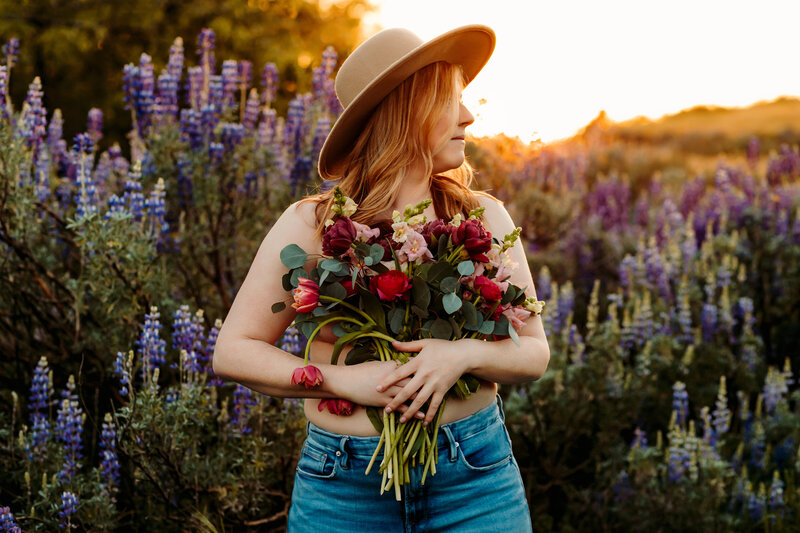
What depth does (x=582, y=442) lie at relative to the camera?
4.05 metres

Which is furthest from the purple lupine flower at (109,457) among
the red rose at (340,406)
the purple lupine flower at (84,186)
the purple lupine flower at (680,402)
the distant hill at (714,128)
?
the distant hill at (714,128)

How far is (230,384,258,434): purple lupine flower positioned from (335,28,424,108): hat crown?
1.45m

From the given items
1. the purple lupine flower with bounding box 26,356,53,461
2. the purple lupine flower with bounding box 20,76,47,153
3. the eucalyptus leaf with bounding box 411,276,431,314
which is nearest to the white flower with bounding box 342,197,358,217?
the eucalyptus leaf with bounding box 411,276,431,314

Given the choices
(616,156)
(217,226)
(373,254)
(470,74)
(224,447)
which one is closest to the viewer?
(373,254)

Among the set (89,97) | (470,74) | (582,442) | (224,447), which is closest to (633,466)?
(582,442)

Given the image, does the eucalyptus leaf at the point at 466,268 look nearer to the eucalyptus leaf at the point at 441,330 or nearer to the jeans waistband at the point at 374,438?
the eucalyptus leaf at the point at 441,330

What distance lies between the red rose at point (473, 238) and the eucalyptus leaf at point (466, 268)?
51 mm

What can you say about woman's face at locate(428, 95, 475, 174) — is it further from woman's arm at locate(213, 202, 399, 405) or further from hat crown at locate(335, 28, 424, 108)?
woman's arm at locate(213, 202, 399, 405)

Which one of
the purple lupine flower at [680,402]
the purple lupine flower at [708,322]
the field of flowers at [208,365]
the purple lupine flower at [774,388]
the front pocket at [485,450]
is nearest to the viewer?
Result: the front pocket at [485,450]

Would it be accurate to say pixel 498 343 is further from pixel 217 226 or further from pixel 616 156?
pixel 616 156

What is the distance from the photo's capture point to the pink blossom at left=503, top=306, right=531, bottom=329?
179 cm

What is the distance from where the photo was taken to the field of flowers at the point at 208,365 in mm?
2926

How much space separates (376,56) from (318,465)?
1.07m

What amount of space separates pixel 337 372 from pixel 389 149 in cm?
61
